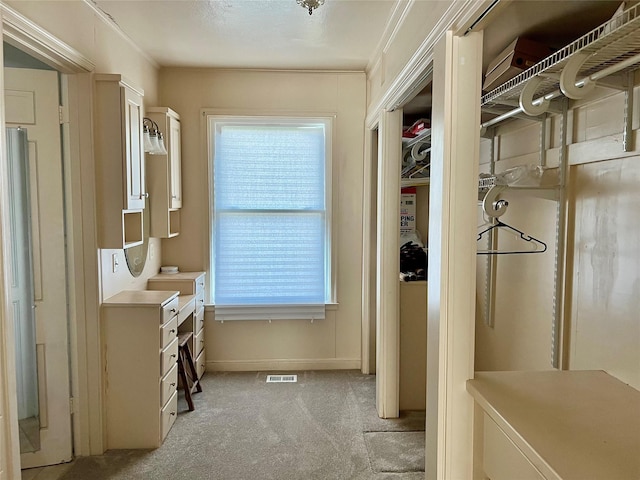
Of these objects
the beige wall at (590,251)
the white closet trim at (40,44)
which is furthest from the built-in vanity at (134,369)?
the beige wall at (590,251)

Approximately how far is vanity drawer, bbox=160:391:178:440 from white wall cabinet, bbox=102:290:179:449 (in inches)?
1.9

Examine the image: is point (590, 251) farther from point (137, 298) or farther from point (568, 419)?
point (137, 298)

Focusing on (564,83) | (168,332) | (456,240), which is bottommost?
(168,332)

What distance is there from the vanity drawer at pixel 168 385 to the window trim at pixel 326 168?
3.28 feet

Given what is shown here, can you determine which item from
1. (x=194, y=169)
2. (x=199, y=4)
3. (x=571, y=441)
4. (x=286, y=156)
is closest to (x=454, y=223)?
(x=571, y=441)

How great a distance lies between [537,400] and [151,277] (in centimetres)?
296

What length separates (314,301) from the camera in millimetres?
3967

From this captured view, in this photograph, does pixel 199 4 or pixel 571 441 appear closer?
pixel 571 441

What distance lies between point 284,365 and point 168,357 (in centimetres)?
138

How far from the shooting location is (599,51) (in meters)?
1.37

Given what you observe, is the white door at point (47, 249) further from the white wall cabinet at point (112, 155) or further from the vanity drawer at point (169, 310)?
the vanity drawer at point (169, 310)

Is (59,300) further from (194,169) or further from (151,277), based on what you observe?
(194,169)

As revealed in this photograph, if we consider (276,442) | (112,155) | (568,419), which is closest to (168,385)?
(276,442)

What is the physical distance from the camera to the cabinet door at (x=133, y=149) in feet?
8.61
